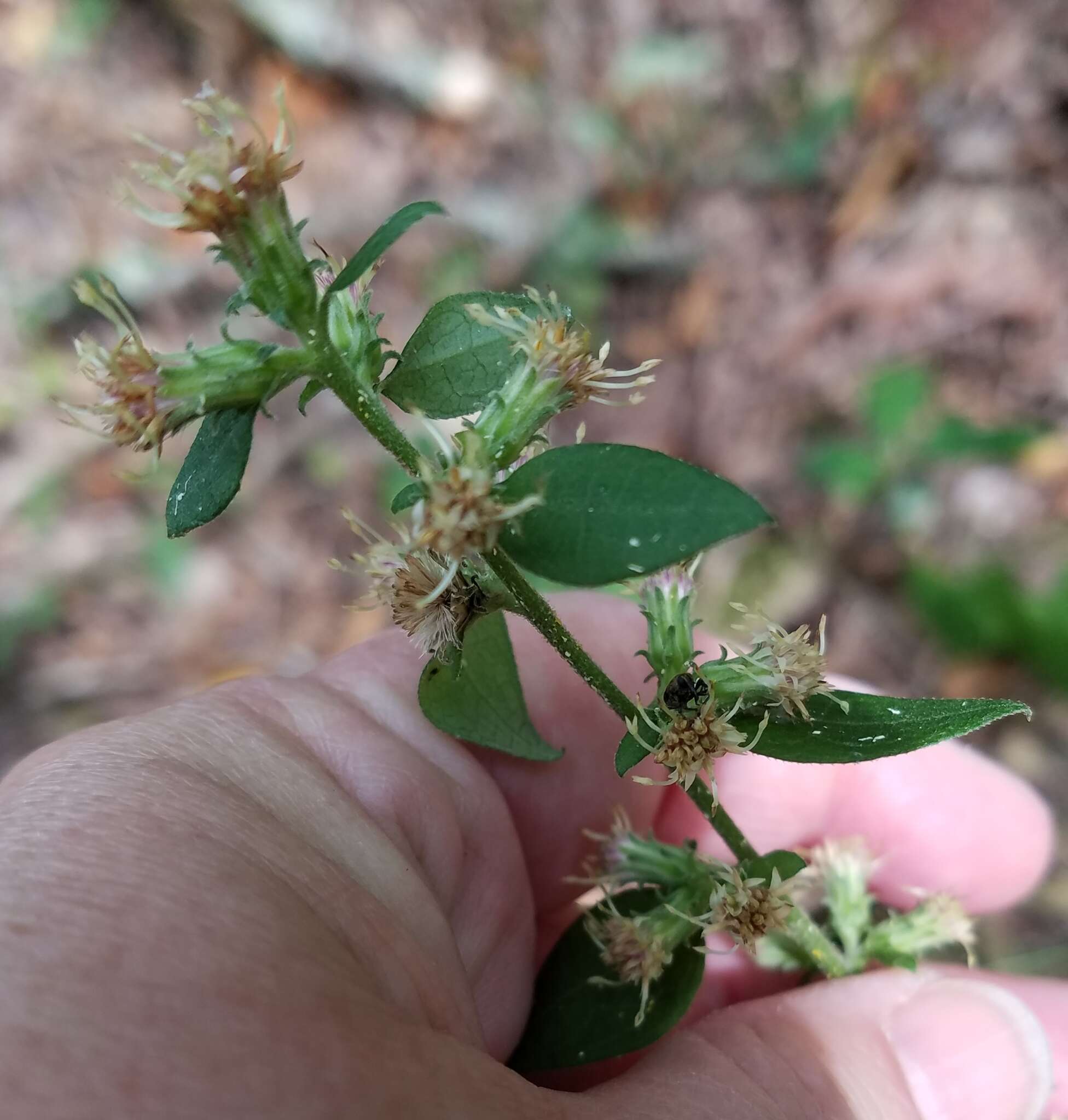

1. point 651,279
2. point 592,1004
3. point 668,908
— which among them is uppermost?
point 651,279

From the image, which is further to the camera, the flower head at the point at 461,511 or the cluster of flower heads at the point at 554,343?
the cluster of flower heads at the point at 554,343

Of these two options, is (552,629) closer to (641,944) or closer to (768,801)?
(641,944)

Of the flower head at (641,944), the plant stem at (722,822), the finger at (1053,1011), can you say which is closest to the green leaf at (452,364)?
the plant stem at (722,822)

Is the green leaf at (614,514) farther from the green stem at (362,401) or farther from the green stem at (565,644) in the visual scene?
the green stem at (362,401)

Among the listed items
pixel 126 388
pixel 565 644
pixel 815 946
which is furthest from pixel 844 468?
pixel 126 388

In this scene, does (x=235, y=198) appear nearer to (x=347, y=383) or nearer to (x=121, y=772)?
(x=347, y=383)

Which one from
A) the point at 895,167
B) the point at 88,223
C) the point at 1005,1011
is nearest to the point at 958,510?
the point at 895,167
